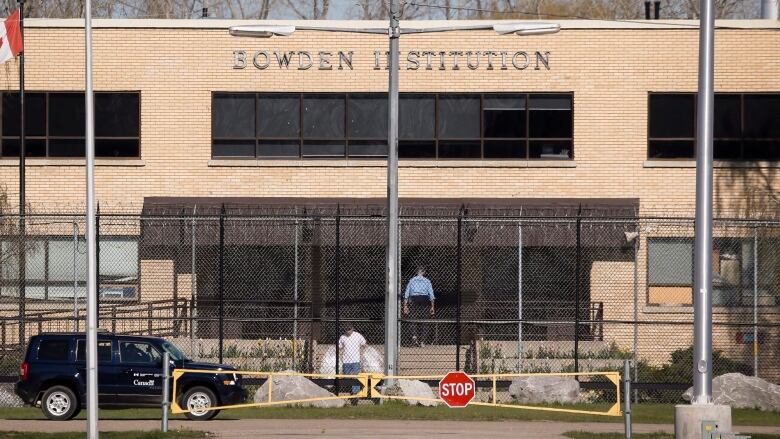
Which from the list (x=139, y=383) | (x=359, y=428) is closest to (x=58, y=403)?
(x=139, y=383)

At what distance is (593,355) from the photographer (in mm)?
25906

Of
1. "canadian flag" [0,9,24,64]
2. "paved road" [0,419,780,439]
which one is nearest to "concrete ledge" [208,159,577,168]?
"canadian flag" [0,9,24,64]

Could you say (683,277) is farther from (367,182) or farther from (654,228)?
(367,182)

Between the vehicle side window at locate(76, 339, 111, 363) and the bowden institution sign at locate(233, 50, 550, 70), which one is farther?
the bowden institution sign at locate(233, 50, 550, 70)

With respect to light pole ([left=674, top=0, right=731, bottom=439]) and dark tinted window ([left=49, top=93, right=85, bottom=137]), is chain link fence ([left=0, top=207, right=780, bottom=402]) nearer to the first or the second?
dark tinted window ([left=49, top=93, right=85, bottom=137])

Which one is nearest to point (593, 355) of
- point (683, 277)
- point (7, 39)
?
point (683, 277)

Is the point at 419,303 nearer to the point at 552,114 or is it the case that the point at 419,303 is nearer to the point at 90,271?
the point at 552,114

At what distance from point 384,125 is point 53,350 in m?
12.1

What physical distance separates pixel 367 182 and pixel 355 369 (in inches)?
292

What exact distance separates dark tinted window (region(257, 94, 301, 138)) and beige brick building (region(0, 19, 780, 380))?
2.8 inches

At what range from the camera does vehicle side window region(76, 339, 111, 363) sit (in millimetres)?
19844

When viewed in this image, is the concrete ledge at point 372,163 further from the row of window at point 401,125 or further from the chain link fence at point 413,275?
the chain link fence at point 413,275

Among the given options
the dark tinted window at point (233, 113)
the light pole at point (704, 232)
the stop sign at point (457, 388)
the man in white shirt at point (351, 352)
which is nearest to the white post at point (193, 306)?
the dark tinted window at point (233, 113)

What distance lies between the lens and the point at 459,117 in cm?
3006
